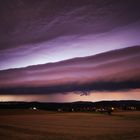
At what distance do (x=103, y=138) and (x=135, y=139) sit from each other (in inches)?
86.7

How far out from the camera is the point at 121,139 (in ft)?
63.8

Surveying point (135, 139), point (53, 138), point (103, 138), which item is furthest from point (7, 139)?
point (135, 139)

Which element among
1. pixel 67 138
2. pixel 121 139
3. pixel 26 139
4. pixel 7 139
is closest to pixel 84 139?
pixel 67 138

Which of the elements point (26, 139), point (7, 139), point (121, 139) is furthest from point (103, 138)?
point (7, 139)

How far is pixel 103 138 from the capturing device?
2012cm

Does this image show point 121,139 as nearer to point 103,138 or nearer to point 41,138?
point 103,138

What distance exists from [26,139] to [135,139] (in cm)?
740

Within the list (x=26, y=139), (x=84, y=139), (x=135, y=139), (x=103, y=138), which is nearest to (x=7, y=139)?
(x=26, y=139)

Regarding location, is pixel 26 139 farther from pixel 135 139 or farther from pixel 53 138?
pixel 135 139

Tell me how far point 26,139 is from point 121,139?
6472 millimetres

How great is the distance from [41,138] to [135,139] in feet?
21.1

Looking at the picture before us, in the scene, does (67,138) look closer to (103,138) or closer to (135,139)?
(103,138)

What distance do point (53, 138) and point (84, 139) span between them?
7.17 ft

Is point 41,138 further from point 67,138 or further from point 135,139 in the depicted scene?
point 135,139
